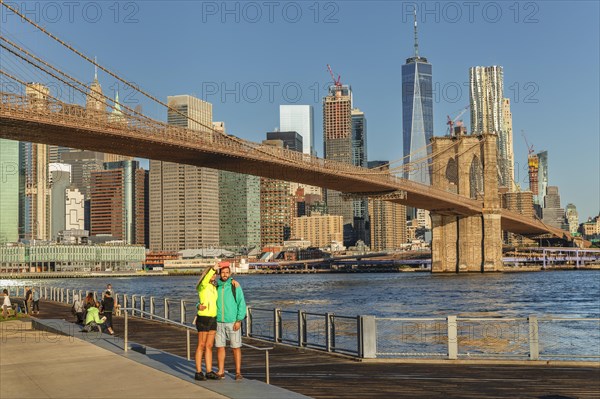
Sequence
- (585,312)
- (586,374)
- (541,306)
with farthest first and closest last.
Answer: (541,306)
(585,312)
(586,374)

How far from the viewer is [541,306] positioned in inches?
1948

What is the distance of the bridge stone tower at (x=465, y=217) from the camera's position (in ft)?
352

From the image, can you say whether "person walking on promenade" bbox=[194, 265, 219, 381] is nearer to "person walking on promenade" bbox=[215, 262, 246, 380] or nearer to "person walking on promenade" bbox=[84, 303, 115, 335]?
"person walking on promenade" bbox=[215, 262, 246, 380]

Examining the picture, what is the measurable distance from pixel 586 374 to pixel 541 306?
38140 millimetres

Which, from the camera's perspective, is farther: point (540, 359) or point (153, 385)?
point (540, 359)

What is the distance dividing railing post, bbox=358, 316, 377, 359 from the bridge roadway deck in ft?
0.93

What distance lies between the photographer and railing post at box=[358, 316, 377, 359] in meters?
14.7

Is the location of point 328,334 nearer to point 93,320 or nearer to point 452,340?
point 452,340

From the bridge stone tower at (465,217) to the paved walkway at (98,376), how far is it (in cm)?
9089

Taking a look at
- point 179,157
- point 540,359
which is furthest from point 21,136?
point 540,359

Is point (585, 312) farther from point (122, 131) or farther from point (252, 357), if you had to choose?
point (252, 357)

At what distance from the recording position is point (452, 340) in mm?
14531

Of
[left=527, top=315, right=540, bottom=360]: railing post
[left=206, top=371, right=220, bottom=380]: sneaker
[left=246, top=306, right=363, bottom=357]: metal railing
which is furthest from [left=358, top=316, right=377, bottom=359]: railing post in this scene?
[left=206, top=371, right=220, bottom=380]: sneaker

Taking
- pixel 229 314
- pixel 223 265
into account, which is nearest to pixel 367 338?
pixel 229 314
